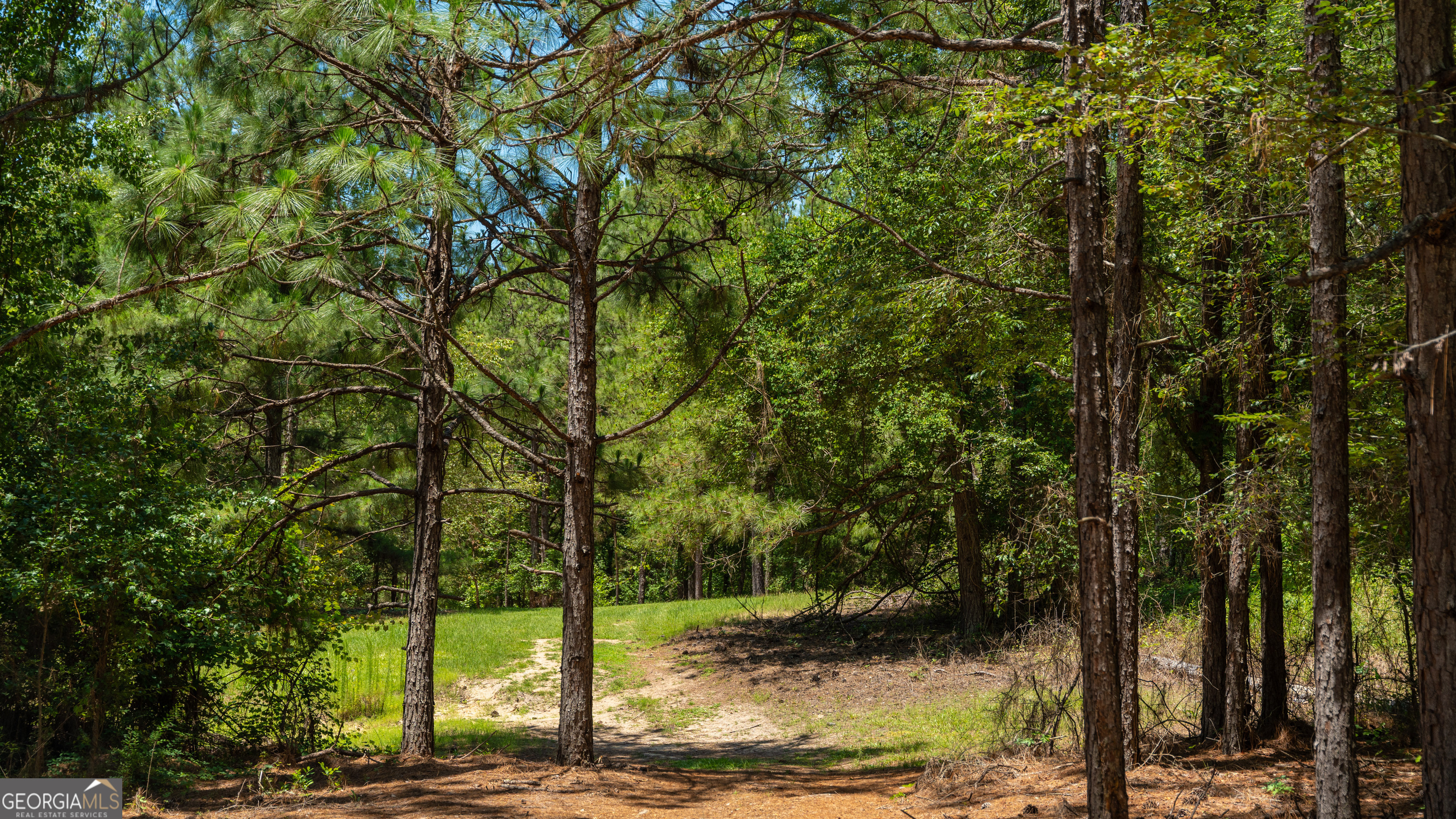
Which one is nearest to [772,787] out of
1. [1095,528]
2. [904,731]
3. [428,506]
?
[904,731]

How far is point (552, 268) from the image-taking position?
8.23 m

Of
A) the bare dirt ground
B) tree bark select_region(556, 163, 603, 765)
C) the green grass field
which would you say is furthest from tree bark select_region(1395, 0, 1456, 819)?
the green grass field

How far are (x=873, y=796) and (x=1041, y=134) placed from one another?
17.7 feet

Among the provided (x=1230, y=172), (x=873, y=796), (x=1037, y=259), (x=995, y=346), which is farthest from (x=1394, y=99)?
(x=995, y=346)

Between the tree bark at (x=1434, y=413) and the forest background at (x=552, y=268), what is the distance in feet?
0.75

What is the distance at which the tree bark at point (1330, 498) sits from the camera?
533 centimetres

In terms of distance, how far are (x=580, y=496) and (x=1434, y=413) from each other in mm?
Answer: 6054

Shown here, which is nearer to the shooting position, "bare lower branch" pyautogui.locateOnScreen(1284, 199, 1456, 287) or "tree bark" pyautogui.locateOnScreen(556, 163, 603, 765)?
A: "bare lower branch" pyautogui.locateOnScreen(1284, 199, 1456, 287)

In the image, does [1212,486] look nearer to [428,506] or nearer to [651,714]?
[428,506]

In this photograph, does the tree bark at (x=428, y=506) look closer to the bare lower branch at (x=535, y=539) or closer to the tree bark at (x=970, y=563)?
the bare lower branch at (x=535, y=539)

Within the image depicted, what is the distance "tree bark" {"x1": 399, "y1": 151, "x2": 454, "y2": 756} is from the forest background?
44 mm

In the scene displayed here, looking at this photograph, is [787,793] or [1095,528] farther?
[787,793]

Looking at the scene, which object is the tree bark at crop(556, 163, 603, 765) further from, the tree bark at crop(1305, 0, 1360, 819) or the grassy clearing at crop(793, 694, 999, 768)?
the tree bark at crop(1305, 0, 1360, 819)

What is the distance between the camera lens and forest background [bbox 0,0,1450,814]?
→ 19.1 ft
